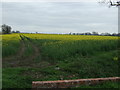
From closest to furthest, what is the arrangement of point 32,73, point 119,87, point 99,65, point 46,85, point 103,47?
1. point 46,85
2. point 119,87
3. point 32,73
4. point 99,65
5. point 103,47

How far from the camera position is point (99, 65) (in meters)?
9.07

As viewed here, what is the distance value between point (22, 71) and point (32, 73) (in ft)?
1.82

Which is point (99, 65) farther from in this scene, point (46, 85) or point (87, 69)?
point (46, 85)

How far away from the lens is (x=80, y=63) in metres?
9.09

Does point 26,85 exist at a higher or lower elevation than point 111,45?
lower

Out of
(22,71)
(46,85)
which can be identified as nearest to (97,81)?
(46,85)

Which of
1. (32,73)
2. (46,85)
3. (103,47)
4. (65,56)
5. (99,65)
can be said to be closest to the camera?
(46,85)

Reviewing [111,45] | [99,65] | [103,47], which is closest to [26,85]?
[99,65]

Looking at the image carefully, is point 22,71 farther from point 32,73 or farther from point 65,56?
point 65,56

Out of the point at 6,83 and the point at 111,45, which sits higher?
the point at 111,45

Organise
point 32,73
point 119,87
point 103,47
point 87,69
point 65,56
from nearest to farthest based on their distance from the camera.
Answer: point 119,87, point 32,73, point 87,69, point 65,56, point 103,47

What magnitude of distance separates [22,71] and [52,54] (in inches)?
154

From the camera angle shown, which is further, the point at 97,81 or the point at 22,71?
the point at 22,71

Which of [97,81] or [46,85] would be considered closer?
[46,85]
